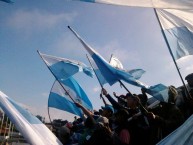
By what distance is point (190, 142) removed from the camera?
4.82 meters

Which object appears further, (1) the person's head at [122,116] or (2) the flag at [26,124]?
(1) the person's head at [122,116]

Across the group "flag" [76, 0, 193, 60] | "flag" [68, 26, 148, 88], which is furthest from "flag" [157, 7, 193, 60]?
"flag" [68, 26, 148, 88]

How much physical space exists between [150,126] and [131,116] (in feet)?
1.79

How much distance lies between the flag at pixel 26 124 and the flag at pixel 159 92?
2601 millimetres

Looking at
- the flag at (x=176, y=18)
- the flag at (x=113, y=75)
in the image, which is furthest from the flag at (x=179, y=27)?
the flag at (x=113, y=75)

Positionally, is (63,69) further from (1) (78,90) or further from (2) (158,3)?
(2) (158,3)

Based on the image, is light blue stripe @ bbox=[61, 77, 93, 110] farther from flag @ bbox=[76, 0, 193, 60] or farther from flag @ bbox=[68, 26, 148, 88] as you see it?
flag @ bbox=[76, 0, 193, 60]

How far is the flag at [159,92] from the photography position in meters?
6.88

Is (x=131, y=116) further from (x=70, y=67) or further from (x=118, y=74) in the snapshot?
(x=70, y=67)

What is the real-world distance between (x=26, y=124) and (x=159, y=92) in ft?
10.3

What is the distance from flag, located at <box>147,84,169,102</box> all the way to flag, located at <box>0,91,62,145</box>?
8.53 feet

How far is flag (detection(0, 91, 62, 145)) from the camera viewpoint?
16.8ft

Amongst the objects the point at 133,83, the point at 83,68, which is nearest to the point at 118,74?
the point at 133,83

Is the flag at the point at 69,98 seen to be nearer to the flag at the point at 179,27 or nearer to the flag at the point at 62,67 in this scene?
the flag at the point at 62,67
